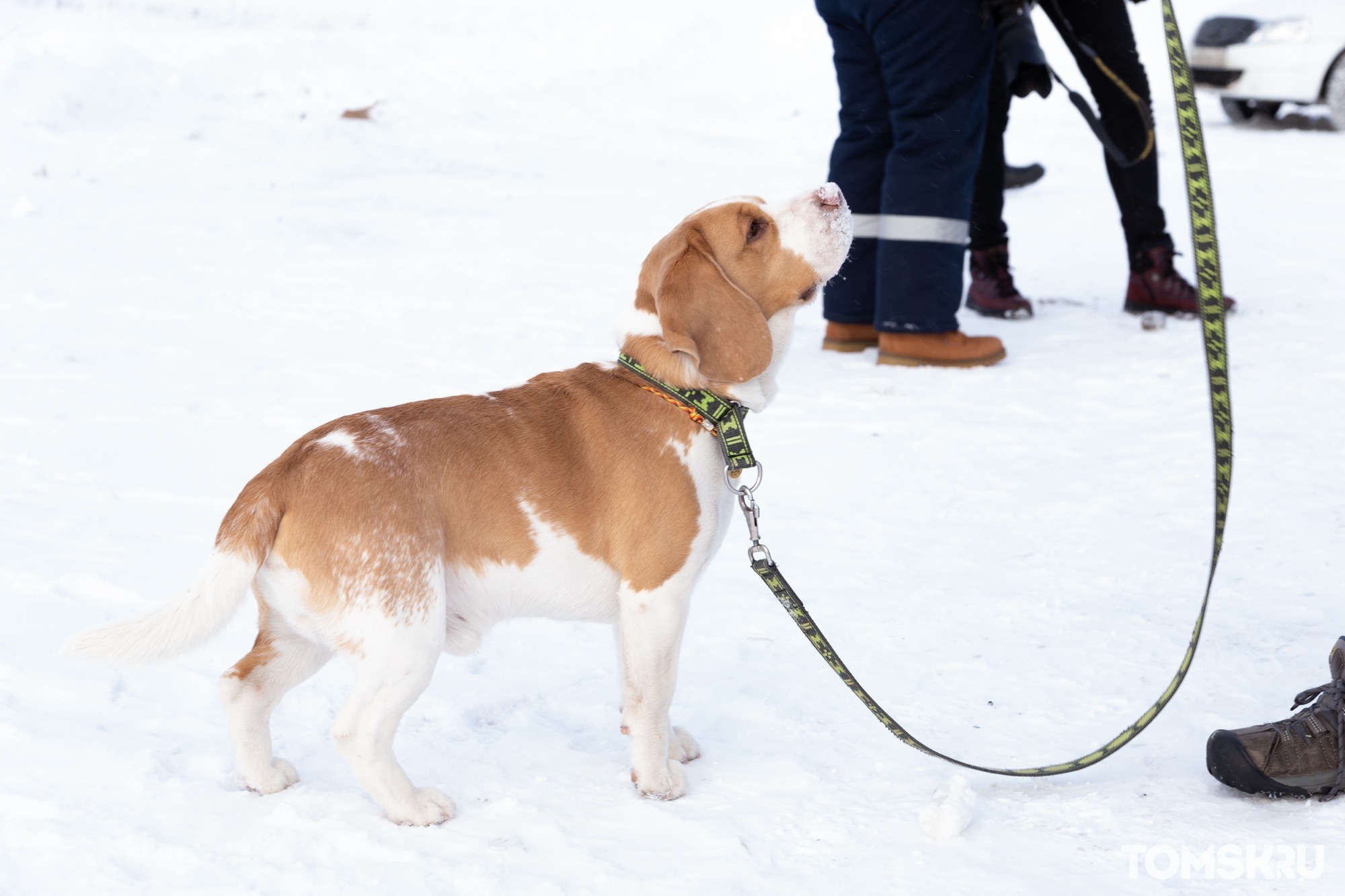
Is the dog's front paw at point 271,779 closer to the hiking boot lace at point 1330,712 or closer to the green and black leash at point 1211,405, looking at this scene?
the green and black leash at point 1211,405

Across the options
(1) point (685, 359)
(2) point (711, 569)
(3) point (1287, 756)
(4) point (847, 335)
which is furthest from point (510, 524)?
(4) point (847, 335)

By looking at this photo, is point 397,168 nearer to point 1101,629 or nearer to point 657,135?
point 657,135

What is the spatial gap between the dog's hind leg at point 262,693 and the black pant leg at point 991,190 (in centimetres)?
456

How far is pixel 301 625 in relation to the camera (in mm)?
2365

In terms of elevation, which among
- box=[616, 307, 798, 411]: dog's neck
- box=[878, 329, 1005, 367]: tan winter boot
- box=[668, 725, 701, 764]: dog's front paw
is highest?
box=[616, 307, 798, 411]: dog's neck

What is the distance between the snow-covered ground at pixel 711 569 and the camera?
7.55 ft

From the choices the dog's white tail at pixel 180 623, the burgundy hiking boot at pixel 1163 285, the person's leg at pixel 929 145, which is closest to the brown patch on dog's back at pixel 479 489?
the dog's white tail at pixel 180 623

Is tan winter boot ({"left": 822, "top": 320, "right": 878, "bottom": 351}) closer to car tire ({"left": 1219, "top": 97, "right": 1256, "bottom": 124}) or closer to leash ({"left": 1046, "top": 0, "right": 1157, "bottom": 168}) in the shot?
leash ({"left": 1046, "top": 0, "right": 1157, "bottom": 168})

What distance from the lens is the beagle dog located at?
2.29 m

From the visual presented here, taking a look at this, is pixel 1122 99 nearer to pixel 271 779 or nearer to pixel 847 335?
pixel 847 335

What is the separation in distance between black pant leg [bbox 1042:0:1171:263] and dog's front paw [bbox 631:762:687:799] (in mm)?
4481

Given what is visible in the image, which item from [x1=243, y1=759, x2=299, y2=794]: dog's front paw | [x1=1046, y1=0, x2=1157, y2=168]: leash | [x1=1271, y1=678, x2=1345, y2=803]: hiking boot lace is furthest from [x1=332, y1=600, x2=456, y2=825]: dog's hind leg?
[x1=1046, y1=0, x2=1157, y2=168]: leash

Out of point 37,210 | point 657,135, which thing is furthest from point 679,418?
point 657,135

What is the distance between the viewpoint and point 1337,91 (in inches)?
404
